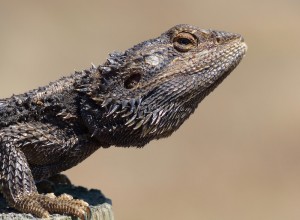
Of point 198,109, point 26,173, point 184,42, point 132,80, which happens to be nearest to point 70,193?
point 26,173

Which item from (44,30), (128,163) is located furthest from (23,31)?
(128,163)

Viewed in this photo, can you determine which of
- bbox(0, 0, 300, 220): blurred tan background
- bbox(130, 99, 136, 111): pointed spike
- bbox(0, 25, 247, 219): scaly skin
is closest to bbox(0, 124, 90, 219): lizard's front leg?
bbox(0, 25, 247, 219): scaly skin

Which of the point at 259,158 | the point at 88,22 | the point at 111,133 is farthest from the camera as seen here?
the point at 88,22

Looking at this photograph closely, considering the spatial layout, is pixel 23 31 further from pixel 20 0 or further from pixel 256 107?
pixel 256 107

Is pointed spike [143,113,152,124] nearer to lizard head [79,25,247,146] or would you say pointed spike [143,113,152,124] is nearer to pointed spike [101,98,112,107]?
lizard head [79,25,247,146]

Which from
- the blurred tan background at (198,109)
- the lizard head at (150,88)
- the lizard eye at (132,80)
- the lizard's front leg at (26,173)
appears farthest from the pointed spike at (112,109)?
the blurred tan background at (198,109)

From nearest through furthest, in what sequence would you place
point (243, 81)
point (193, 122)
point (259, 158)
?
1. point (259, 158)
2. point (193, 122)
3. point (243, 81)
